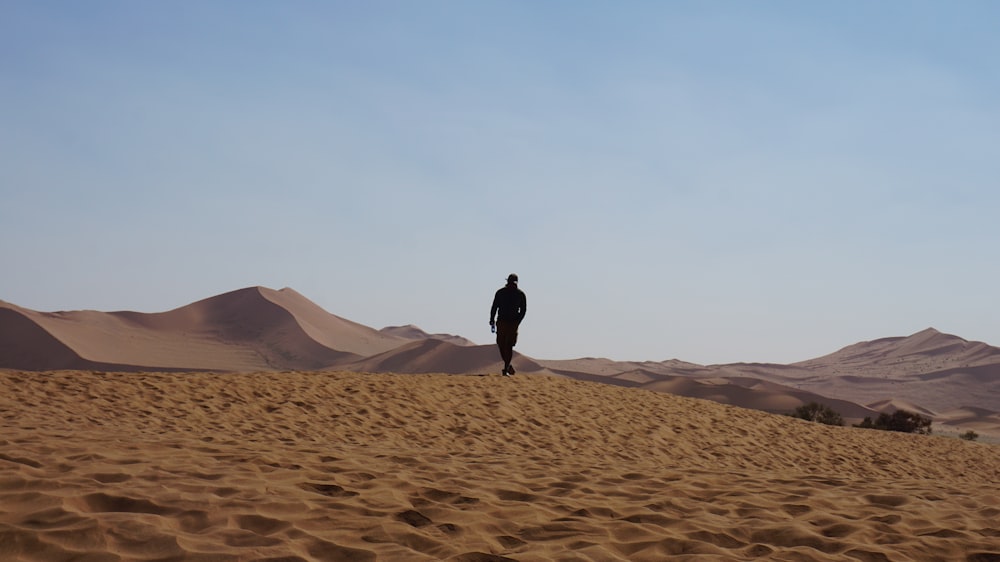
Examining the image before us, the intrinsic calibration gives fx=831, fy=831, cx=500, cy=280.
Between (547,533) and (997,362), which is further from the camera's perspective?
(997,362)

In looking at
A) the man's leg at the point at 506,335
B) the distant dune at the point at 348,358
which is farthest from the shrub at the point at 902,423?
the man's leg at the point at 506,335

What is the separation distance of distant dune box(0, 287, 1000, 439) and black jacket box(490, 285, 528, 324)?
88.6 ft

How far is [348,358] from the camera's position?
224ft

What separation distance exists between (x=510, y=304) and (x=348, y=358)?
178ft

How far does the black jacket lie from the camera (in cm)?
1592

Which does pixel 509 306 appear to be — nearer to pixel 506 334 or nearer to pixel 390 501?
pixel 506 334

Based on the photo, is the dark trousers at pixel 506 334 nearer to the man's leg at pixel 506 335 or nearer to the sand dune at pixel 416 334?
the man's leg at pixel 506 335

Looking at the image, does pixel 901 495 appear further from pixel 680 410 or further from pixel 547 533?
pixel 680 410

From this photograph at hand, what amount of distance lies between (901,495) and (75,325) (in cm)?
6598

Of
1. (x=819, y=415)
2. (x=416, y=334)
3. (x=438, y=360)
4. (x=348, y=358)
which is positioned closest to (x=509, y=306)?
(x=819, y=415)

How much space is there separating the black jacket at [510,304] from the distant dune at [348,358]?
27.0m

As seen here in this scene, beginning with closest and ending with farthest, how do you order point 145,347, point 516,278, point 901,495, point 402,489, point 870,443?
point 402,489 → point 901,495 → point 516,278 → point 870,443 → point 145,347

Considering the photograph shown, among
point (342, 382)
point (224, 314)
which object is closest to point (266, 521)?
point (342, 382)

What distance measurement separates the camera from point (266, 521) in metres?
5.04
